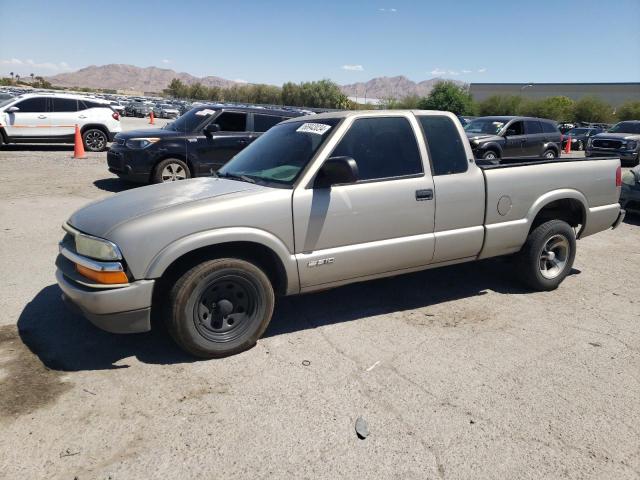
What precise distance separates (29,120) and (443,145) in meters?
14.5

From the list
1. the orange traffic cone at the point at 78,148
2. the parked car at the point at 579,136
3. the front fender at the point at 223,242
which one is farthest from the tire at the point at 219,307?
the parked car at the point at 579,136

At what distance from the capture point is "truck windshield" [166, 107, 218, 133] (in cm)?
973

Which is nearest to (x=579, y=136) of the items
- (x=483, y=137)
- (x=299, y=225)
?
(x=483, y=137)

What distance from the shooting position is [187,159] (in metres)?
9.54

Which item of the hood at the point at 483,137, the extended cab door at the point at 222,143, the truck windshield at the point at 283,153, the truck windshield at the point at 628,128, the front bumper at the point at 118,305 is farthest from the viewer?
the truck windshield at the point at 628,128

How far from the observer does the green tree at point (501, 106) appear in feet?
241

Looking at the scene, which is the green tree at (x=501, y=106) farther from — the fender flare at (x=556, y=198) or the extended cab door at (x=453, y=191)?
the extended cab door at (x=453, y=191)

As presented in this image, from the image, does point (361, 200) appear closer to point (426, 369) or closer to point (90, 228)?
point (426, 369)

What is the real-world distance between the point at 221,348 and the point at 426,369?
4.87 feet

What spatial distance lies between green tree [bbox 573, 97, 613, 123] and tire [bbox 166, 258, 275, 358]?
72.3m

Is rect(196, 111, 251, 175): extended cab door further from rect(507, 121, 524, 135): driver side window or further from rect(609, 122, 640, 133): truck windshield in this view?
rect(609, 122, 640, 133): truck windshield

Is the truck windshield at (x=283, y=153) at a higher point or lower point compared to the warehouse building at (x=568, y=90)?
lower

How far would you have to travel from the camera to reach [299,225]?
374cm

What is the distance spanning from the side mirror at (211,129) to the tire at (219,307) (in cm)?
633
